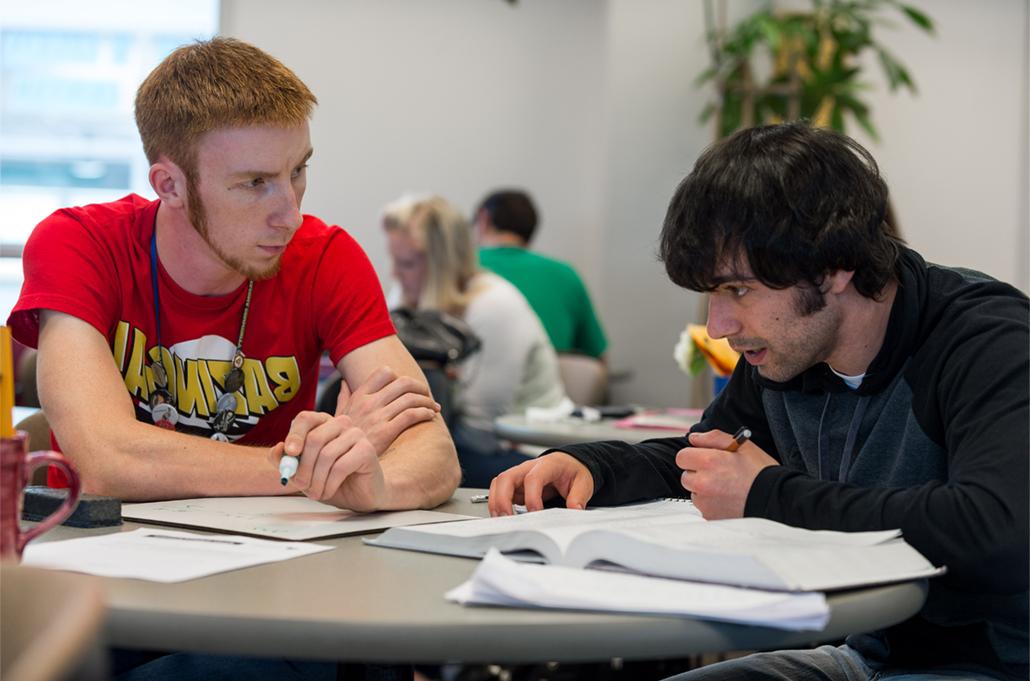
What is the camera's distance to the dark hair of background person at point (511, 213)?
567 cm

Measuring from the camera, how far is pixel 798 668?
1363 millimetres

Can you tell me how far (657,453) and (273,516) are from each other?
19.9 inches

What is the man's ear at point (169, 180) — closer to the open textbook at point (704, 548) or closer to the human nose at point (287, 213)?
the human nose at point (287, 213)

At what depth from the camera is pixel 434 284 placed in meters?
4.42

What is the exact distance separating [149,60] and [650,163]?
9.01ft

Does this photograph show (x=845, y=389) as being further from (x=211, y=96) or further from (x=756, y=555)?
(x=211, y=96)

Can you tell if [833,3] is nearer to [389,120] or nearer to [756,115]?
[756,115]

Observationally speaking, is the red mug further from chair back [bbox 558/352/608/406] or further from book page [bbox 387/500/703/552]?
chair back [bbox 558/352/608/406]

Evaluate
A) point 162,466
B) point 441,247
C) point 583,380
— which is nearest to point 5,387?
point 162,466

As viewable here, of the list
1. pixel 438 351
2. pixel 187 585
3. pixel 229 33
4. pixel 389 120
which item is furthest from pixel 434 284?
pixel 187 585

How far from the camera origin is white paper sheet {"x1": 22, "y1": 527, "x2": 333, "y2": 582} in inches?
40.7

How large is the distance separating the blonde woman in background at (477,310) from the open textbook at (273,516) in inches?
101

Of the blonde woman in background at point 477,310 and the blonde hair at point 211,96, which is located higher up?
the blonde hair at point 211,96

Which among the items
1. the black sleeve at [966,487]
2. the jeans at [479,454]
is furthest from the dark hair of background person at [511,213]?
the black sleeve at [966,487]
